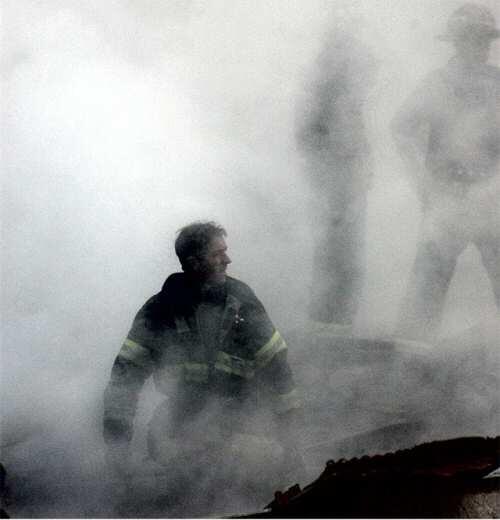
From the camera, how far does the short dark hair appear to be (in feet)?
10.7

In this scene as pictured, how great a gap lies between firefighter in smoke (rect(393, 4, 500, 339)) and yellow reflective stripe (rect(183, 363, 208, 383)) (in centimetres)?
237

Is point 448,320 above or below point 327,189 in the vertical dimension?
below

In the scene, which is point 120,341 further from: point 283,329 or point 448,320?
point 448,320

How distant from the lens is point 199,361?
335cm

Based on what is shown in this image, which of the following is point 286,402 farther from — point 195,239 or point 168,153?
point 168,153

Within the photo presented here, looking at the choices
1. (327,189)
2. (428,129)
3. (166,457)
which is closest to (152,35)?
(327,189)

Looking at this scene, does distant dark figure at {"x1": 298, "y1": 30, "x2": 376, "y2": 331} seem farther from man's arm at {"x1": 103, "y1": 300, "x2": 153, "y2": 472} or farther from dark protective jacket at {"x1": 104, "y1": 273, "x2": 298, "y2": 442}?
man's arm at {"x1": 103, "y1": 300, "x2": 153, "y2": 472}

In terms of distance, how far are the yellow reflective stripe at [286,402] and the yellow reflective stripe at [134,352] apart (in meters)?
0.68

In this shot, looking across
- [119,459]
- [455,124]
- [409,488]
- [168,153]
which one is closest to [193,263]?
[119,459]

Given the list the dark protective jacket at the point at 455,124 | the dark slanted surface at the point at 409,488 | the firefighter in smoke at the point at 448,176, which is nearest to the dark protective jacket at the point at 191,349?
the dark slanted surface at the point at 409,488

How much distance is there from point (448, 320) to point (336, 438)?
7.39ft

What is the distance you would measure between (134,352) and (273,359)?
0.68 metres

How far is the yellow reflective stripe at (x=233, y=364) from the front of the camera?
3.35m

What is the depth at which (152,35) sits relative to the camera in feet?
19.8
